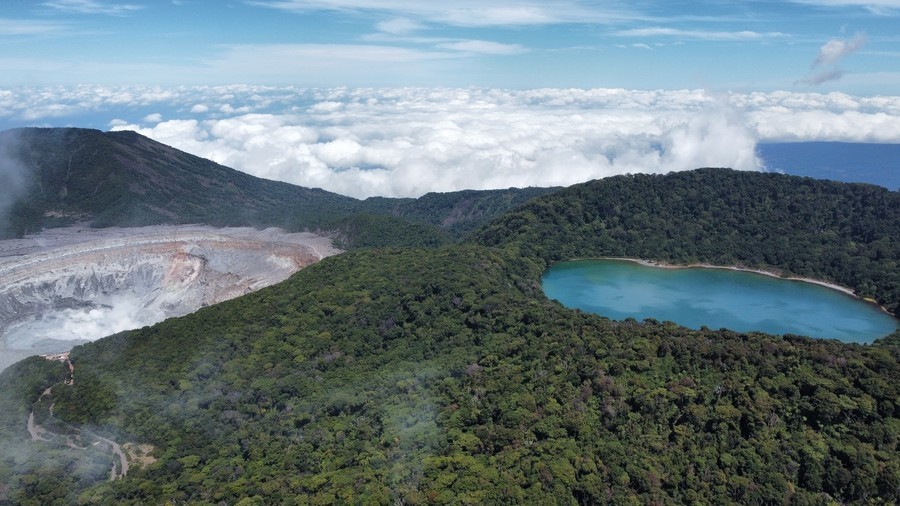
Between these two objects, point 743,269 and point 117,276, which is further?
point 743,269

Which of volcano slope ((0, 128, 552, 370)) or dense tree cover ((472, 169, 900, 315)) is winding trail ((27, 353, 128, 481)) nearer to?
volcano slope ((0, 128, 552, 370))

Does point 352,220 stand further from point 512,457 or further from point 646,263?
point 512,457

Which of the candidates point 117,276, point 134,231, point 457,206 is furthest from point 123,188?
point 457,206

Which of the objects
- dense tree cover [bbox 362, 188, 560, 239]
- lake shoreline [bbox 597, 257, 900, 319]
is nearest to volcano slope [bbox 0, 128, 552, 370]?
dense tree cover [bbox 362, 188, 560, 239]

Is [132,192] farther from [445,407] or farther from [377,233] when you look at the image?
[445,407]

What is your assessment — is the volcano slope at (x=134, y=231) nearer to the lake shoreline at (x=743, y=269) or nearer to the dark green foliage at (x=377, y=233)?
the dark green foliage at (x=377, y=233)
